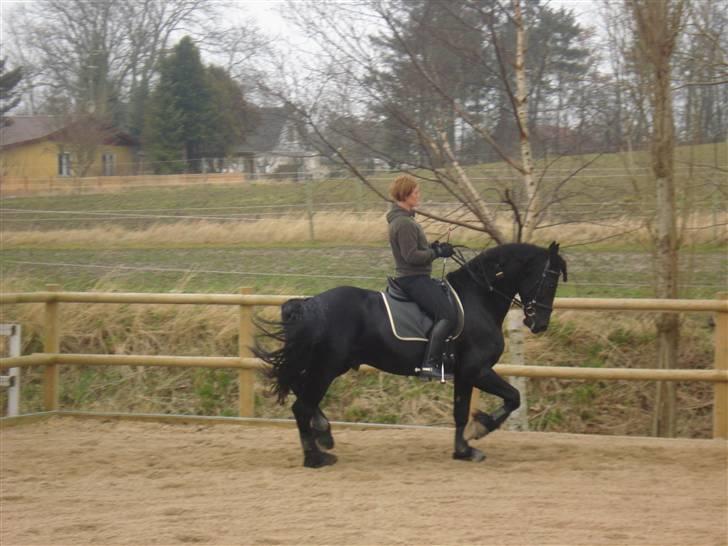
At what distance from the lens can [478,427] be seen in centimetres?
757

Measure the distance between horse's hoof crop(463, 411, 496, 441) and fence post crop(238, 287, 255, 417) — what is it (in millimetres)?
2802

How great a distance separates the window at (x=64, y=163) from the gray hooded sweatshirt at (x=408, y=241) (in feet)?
75.9

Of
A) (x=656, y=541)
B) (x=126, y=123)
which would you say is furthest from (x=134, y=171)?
(x=656, y=541)

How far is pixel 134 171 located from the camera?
78.6 ft

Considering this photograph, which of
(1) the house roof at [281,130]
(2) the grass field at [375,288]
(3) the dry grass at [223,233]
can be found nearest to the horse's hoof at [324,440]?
(2) the grass field at [375,288]

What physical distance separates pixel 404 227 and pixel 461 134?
3.12 m

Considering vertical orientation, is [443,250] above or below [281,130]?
below

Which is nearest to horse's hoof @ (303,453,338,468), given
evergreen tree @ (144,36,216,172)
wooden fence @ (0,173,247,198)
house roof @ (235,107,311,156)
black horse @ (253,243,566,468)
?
black horse @ (253,243,566,468)

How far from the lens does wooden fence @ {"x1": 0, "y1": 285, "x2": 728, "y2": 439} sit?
838 centimetres

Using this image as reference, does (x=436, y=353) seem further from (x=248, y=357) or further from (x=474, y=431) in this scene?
(x=248, y=357)

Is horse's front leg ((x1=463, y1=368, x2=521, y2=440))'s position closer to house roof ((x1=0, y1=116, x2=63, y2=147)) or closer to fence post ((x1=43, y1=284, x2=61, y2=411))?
fence post ((x1=43, y1=284, x2=61, y2=411))

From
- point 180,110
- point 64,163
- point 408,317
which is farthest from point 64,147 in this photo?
point 408,317

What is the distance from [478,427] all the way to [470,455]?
0.27 m

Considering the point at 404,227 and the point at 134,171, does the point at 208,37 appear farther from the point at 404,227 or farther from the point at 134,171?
the point at 404,227
